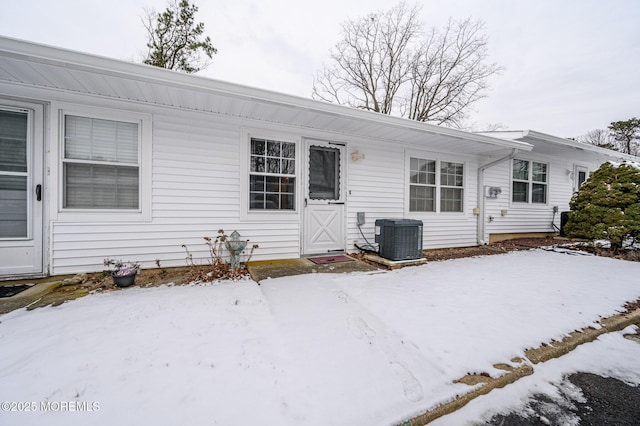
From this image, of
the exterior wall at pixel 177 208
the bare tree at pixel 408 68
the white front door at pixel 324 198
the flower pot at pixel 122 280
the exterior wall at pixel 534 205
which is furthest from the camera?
the bare tree at pixel 408 68

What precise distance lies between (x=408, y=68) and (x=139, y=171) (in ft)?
42.0

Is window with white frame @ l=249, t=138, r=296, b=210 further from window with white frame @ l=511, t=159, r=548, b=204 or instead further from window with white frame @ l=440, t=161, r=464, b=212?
window with white frame @ l=511, t=159, r=548, b=204

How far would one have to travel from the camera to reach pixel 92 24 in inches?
278

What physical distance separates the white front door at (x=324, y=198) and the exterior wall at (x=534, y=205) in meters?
4.35

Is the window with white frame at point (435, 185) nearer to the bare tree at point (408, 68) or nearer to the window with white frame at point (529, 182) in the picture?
the window with white frame at point (529, 182)

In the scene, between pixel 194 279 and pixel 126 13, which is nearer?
pixel 194 279

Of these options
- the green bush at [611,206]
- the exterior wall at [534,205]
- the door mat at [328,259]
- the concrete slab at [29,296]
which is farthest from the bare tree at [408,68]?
the concrete slab at [29,296]

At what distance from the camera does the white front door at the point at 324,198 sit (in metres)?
4.75

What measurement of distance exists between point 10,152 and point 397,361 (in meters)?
5.20

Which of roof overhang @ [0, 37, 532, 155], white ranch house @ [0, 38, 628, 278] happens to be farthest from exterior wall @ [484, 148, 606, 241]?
roof overhang @ [0, 37, 532, 155]

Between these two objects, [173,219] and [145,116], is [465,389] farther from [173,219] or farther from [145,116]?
[145,116]

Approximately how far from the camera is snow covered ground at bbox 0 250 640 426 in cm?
139

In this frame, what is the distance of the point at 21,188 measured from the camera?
3.27m

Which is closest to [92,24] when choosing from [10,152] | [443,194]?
[10,152]
